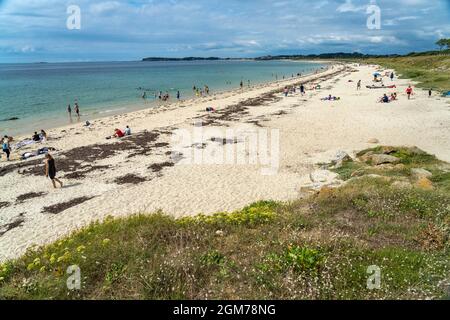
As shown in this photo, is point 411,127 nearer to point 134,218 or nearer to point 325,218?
point 325,218

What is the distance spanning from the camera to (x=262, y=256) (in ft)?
19.9

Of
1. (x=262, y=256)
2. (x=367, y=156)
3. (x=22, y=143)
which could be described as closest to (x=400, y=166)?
(x=367, y=156)

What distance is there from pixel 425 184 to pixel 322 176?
4220 millimetres

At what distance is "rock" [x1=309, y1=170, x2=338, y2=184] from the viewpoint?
541 inches

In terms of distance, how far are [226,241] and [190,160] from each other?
1170 cm

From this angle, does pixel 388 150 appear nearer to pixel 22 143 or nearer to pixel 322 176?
pixel 322 176

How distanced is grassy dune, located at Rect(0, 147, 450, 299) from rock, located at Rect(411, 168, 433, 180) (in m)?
3.38

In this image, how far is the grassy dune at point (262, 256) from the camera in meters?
5.21

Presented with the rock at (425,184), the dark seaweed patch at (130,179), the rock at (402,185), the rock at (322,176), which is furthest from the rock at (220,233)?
the dark seaweed patch at (130,179)

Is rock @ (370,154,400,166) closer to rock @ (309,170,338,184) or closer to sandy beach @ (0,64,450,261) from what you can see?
rock @ (309,170,338,184)

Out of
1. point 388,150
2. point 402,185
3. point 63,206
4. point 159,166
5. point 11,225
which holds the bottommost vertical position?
point 11,225

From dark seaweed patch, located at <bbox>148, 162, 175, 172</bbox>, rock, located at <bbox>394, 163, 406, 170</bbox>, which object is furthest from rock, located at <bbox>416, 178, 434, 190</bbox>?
dark seaweed patch, located at <bbox>148, 162, 175, 172</bbox>

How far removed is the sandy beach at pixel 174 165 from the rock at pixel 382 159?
257cm

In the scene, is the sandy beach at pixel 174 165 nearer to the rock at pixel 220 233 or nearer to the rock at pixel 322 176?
the rock at pixel 322 176
